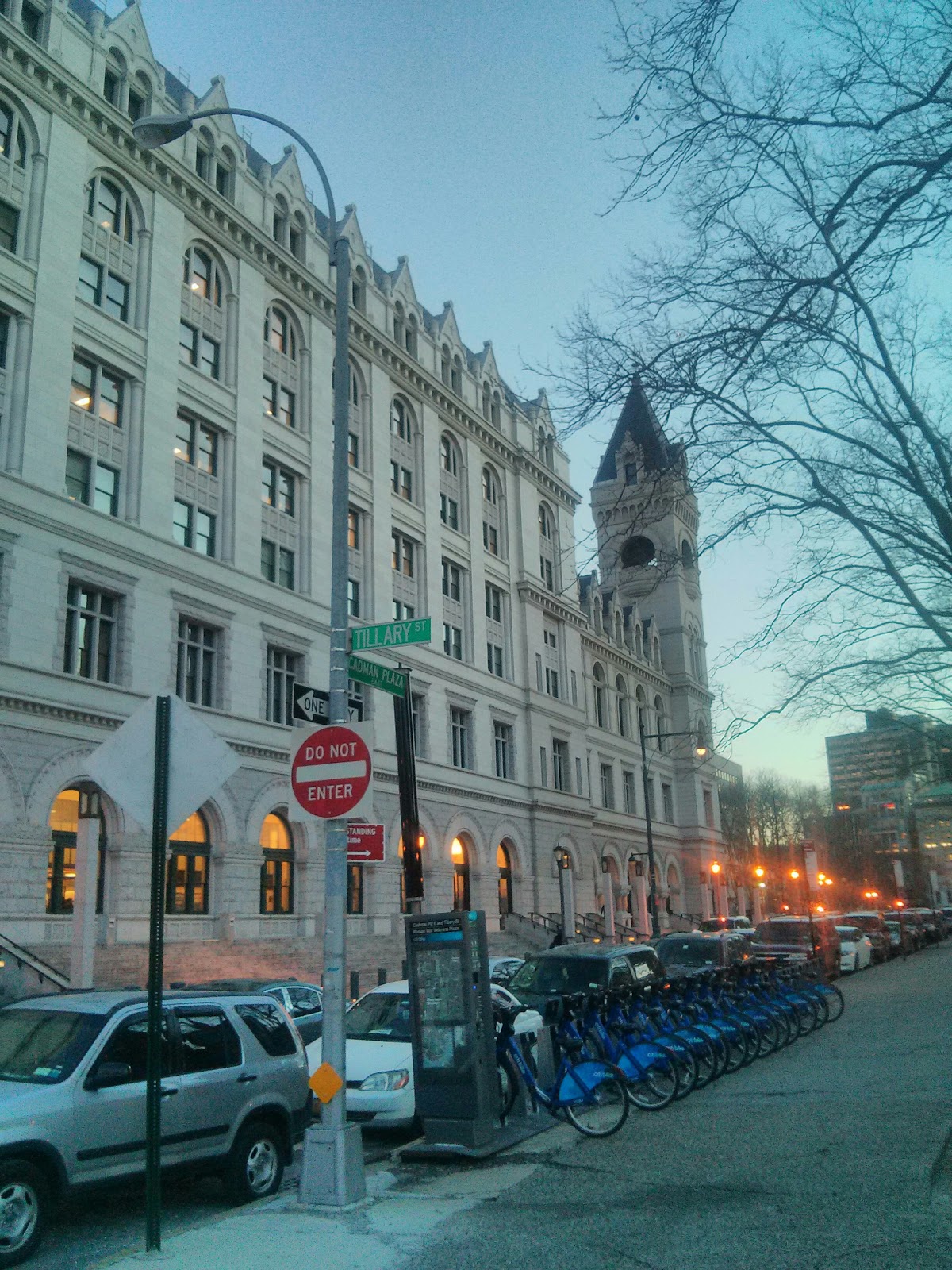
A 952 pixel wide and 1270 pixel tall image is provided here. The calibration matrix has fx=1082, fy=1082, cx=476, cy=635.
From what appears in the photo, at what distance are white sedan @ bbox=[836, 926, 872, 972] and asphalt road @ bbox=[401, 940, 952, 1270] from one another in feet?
75.2

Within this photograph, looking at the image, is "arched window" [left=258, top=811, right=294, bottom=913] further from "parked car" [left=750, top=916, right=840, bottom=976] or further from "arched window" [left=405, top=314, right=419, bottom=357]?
"arched window" [left=405, top=314, right=419, bottom=357]

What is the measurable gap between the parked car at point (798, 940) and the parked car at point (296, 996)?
1690 cm

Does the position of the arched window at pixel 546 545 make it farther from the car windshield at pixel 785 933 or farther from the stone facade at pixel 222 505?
the car windshield at pixel 785 933

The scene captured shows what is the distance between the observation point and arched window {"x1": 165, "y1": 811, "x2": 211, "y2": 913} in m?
A: 28.7

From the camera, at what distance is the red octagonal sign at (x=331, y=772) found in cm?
902

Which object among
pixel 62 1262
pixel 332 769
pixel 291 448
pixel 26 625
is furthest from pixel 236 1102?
pixel 291 448

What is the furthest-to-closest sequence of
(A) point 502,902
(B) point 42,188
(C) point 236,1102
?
(A) point 502,902 → (B) point 42,188 → (C) point 236,1102

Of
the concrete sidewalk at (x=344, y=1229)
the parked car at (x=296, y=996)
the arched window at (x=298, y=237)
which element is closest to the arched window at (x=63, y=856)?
the parked car at (x=296, y=996)

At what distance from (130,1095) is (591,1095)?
15.7 feet

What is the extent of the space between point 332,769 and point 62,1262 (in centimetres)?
392

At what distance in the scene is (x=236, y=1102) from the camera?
863 cm

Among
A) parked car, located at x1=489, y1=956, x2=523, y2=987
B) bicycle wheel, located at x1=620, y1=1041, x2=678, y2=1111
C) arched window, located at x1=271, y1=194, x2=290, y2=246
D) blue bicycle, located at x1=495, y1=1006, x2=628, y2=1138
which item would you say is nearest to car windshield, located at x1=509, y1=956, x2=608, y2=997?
bicycle wheel, located at x1=620, y1=1041, x2=678, y2=1111

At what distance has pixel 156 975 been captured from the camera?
6.80 meters

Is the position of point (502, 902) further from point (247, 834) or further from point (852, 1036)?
point (852, 1036)
